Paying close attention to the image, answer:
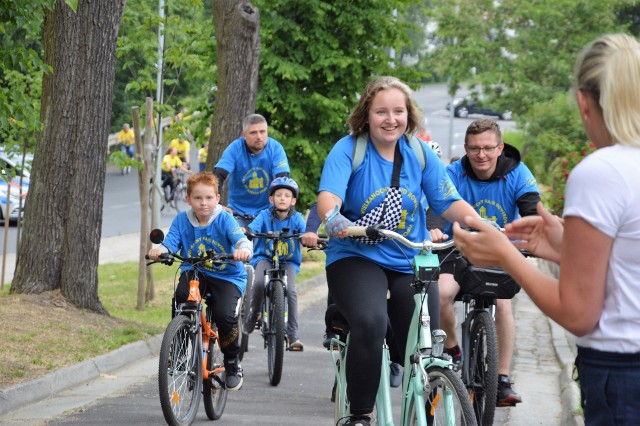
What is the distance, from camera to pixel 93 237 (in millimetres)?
11461

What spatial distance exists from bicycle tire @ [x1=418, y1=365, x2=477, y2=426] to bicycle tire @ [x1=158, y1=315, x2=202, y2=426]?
2258 mm

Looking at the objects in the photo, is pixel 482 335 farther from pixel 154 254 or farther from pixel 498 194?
pixel 154 254

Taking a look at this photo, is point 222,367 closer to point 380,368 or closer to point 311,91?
point 380,368

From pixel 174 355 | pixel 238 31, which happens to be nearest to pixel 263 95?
pixel 238 31

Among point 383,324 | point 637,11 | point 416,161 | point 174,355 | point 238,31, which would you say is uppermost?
point 637,11

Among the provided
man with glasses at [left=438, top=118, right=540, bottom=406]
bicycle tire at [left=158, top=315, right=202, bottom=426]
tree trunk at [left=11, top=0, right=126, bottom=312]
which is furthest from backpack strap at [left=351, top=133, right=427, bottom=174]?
tree trunk at [left=11, top=0, right=126, bottom=312]

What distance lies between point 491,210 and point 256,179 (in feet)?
12.0

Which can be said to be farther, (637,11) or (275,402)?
(637,11)

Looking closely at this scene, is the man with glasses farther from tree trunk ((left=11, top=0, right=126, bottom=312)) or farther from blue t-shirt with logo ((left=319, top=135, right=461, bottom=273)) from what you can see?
tree trunk ((left=11, top=0, right=126, bottom=312))

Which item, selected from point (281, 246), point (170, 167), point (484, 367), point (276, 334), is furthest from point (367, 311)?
point (170, 167)

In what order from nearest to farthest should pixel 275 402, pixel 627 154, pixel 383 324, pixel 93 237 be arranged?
pixel 627 154
pixel 383 324
pixel 275 402
pixel 93 237

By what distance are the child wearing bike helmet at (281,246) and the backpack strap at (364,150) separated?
159 inches

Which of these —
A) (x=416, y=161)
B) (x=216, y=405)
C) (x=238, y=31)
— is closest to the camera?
(x=416, y=161)

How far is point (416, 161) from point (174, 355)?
7.40 feet
